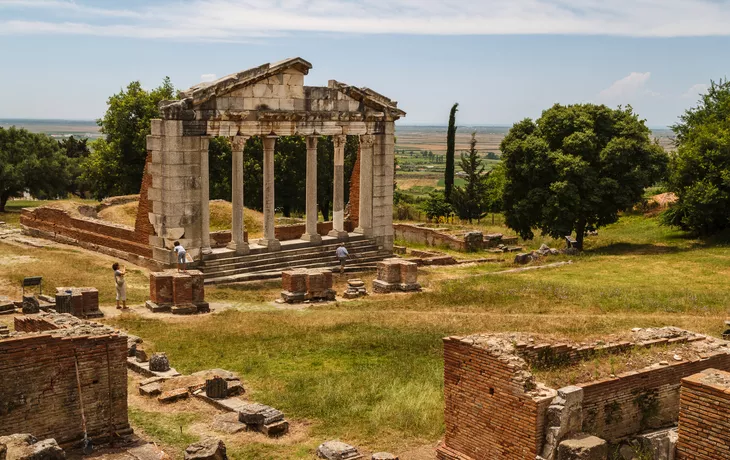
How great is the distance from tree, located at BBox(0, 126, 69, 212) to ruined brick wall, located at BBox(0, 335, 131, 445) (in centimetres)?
4141

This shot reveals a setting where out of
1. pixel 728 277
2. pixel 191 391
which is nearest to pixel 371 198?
pixel 728 277

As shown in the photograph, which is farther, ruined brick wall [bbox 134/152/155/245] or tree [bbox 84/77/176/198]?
tree [bbox 84/77/176/198]

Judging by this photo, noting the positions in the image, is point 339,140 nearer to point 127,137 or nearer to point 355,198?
point 355,198

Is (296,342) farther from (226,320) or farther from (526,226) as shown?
(526,226)

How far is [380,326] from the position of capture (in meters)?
24.4

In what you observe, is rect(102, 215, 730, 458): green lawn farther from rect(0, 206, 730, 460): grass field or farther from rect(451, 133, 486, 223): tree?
rect(451, 133, 486, 223): tree

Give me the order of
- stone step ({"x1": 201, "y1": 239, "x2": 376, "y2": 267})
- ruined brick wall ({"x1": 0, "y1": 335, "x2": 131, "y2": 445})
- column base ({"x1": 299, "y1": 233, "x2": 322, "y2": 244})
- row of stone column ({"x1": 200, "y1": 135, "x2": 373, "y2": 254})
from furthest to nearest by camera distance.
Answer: column base ({"x1": 299, "y1": 233, "x2": 322, "y2": 244}) < row of stone column ({"x1": 200, "y1": 135, "x2": 373, "y2": 254}) < stone step ({"x1": 201, "y1": 239, "x2": 376, "y2": 267}) < ruined brick wall ({"x1": 0, "y1": 335, "x2": 131, "y2": 445})

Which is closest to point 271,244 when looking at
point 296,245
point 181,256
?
point 296,245

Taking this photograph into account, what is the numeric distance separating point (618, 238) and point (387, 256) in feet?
53.0

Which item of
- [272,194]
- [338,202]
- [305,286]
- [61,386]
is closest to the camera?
[61,386]

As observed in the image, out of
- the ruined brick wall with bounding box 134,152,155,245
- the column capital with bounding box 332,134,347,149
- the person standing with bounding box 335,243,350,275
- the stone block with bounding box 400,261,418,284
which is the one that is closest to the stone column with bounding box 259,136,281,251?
the person standing with bounding box 335,243,350,275

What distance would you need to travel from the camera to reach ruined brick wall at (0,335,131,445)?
14.6m

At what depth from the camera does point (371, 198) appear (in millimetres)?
37812

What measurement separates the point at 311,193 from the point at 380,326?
1282 cm
